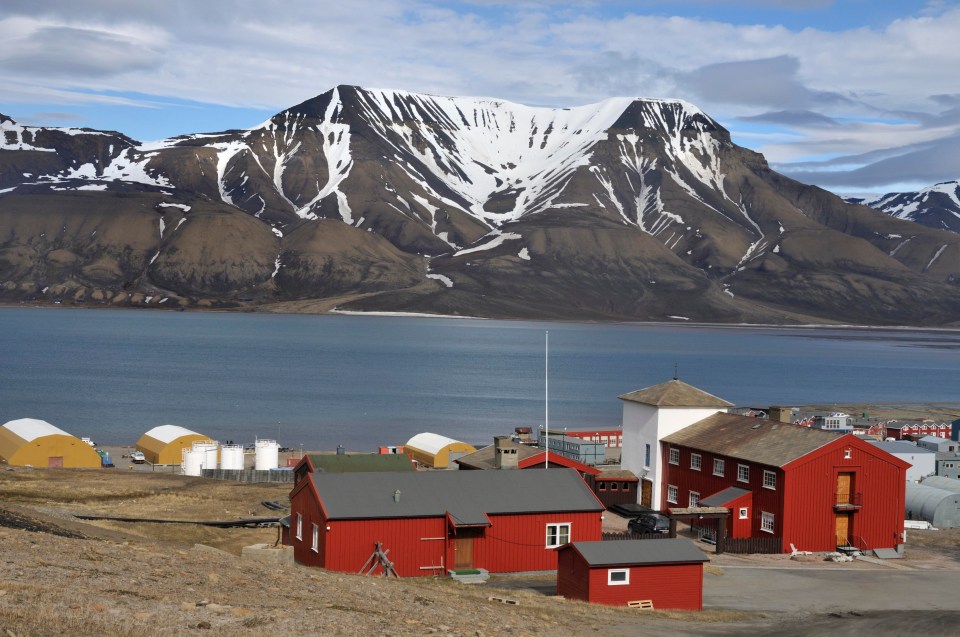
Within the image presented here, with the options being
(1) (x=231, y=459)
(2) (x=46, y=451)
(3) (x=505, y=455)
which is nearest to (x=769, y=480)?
(3) (x=505, y=455)

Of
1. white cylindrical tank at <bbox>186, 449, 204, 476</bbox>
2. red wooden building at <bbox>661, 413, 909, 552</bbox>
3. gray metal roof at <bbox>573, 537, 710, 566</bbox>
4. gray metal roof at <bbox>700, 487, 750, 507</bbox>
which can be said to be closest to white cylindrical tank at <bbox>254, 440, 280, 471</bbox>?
white cylindrical tank at <bbox>186, 449, 204, 476</bbox>

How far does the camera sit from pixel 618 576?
28.7 meters

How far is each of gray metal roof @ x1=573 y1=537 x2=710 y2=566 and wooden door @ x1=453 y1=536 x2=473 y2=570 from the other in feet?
15.5

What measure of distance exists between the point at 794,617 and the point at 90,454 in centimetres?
4270

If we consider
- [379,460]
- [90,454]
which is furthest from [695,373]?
[379,460]

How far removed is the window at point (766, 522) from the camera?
40062 mm

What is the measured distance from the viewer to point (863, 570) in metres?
36.6

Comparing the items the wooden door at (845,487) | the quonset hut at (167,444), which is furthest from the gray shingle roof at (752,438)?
the quonset hut at (167,444)

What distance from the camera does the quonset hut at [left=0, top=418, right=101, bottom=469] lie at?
5919cm

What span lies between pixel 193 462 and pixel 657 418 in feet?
83.6

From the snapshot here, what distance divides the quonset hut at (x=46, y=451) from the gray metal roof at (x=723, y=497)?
33.7 m

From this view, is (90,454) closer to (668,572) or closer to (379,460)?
(379,460)

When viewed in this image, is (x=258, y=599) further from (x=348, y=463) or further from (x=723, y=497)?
(x=723, y=497)

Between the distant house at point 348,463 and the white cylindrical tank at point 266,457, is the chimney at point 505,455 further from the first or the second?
the white cylindrical tank at point 266,457
